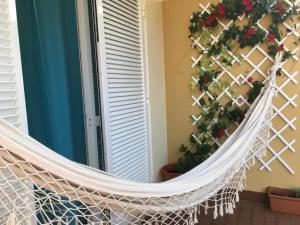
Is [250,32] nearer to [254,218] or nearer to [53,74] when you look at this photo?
[254,218]

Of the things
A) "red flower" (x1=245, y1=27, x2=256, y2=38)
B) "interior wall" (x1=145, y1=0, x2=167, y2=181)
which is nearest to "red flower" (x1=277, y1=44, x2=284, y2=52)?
"red flower" (x1=245, y1=27, x2=256, y2=38)

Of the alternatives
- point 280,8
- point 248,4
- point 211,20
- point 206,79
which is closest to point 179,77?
point 206,79

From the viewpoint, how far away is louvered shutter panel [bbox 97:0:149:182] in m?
1.50

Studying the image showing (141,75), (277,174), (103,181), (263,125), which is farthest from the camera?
(277,174)

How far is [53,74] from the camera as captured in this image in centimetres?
133

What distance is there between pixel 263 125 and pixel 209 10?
1053 millimetres

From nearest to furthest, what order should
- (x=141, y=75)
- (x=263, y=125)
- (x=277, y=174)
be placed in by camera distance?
(x=263, y=125)
(x=141, y=75)
(x=277, y=174)

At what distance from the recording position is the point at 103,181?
2.60ft

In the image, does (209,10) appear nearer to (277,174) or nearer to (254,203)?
(277,174)

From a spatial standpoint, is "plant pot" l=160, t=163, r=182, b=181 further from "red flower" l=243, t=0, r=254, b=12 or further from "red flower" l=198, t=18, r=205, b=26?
"red flower" l=243, t=0, r=254, b=12

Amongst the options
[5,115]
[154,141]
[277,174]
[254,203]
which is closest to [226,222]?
[254,203]

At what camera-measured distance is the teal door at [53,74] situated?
4.01ft

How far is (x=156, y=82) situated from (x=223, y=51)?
60cm

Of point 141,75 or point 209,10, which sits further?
point 209,10
